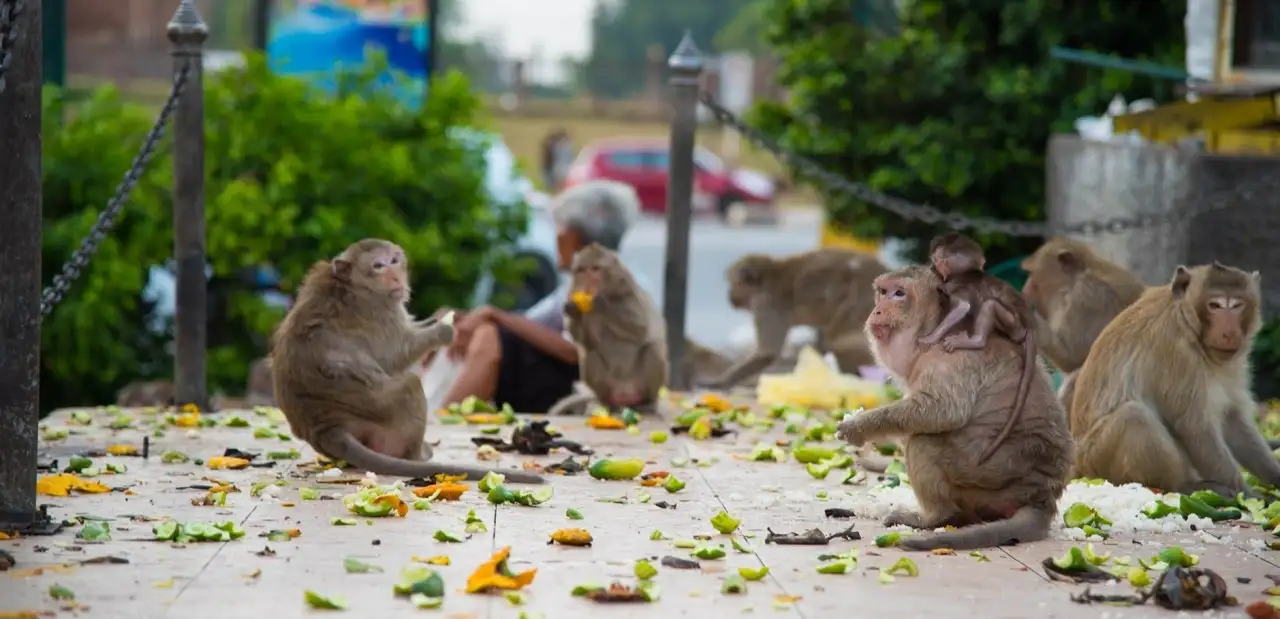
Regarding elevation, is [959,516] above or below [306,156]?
below

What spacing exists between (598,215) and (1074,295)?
279 cm

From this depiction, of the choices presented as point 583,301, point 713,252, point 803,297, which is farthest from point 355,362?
point 713,252

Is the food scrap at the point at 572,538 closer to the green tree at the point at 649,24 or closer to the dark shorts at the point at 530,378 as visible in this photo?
the dark shorts at the point at 530,378

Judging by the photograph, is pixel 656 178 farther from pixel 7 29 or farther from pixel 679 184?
pixel 7 29

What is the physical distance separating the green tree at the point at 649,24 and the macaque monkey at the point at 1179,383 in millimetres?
61014

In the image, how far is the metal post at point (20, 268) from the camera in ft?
19.3

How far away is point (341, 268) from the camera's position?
7223 mm

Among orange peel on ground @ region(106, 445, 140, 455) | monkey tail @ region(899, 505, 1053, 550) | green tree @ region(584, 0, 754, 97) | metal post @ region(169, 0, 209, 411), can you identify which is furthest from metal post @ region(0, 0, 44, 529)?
green tree @ region(584, 0, 754, 97)

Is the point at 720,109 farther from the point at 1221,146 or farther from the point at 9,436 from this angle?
the point at 9,436

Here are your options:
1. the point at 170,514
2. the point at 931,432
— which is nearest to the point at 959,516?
the point at 931,432

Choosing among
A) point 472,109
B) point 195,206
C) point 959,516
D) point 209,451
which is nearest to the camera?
point 959,516

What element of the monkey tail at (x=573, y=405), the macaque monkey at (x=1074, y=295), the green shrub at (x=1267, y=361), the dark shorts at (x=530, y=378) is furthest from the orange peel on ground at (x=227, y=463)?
the green shrub at (x=1267, y=361)

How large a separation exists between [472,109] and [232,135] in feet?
5.58

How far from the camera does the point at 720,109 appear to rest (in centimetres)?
1065
